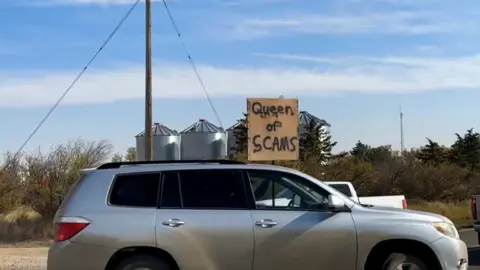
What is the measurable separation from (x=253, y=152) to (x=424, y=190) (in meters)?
25.6

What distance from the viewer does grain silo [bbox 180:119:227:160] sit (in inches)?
2209

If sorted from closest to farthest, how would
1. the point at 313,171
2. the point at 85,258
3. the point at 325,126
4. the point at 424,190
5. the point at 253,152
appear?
the point at 85,258 < the point at 253,152 < the point at 313,171 < the point at 424,190 < the point at 325,126

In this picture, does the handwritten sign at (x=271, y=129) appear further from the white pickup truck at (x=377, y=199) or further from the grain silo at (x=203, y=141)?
the grain silo at (x=203, y=141)

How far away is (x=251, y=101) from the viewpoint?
19922 mm

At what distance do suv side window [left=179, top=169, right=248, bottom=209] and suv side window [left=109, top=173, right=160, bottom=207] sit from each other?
35cm

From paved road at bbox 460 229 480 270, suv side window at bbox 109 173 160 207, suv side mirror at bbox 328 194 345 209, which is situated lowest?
paved road at bbox 460 229 480 270

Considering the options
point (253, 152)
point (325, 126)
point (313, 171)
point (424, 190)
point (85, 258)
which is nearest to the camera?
point (85, 258)

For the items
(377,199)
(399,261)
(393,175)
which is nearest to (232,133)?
(393,175)

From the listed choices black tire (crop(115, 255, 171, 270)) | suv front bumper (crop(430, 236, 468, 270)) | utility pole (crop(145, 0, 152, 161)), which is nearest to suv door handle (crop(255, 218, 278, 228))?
black tire (crop(115, 255, 171, 270))

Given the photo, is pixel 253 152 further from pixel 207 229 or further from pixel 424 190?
pixel 424 190

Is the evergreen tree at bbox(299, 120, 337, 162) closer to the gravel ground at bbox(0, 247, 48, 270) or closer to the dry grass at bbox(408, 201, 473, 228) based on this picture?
the dry grass at bbox(408, 201, 473, 228)

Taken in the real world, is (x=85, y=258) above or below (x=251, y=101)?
below

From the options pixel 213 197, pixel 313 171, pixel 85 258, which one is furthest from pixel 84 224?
pixel 313 171

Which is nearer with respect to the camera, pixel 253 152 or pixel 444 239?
pixel 444 239
